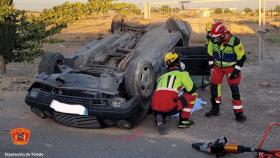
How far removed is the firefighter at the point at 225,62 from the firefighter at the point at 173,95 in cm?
80

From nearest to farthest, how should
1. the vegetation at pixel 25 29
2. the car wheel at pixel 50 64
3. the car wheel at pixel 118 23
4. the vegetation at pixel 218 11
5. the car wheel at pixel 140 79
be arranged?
1. the car wheel at pixel 140 79
2. the car wheel at pixel 50 64
3. the car wheel at pixel 118 23
4. the vegetation at pixel 25 29
5. the vegetation at pixel 218 11

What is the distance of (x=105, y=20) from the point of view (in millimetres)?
27531

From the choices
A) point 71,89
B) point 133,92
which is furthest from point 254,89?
point 71,89

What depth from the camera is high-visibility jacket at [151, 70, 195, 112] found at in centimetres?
741

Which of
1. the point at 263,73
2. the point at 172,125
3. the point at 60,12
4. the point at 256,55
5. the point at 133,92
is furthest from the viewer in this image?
the point at 256,55

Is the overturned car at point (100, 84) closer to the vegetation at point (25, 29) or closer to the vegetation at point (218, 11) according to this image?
the vegetation at point (25, 29)

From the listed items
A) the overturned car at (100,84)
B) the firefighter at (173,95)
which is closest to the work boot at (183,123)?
the firefighter at (173,95)

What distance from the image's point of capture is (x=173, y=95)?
7.44 meters

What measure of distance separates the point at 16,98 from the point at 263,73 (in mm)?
6380

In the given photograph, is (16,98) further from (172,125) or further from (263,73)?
(263,73)

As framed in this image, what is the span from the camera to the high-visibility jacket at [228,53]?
7945mm

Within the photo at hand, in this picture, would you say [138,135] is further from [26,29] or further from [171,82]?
[26,29]

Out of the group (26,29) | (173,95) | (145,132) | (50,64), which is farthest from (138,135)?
(26,29)

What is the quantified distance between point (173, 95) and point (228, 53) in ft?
4.35
